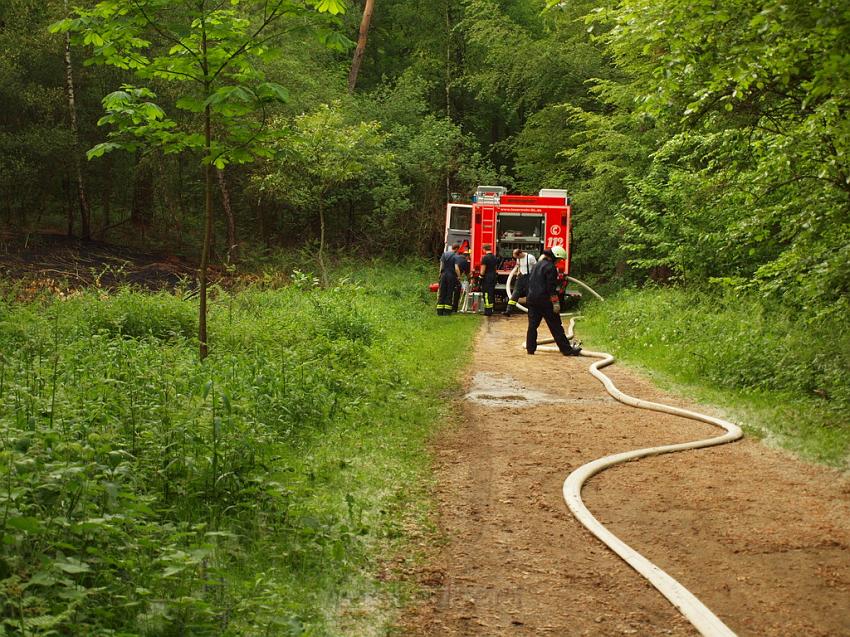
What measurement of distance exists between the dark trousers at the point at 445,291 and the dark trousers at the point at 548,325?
650cm

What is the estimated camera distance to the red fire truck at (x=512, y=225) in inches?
848

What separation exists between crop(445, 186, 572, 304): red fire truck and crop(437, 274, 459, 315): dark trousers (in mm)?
1477

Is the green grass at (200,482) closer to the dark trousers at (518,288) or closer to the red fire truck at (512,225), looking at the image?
the dark trousers at (518,288)

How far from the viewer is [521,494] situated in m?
5.76

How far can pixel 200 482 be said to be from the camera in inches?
193

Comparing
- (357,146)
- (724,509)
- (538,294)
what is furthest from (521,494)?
(357,146)

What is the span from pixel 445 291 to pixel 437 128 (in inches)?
518

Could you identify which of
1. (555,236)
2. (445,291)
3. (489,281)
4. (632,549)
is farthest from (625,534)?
(555,236)

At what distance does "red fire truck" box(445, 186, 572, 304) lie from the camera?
21.5 meters

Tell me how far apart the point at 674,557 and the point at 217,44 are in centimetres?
589

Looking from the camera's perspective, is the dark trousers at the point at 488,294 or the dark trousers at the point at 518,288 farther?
the dark trousers at the point at 488,294

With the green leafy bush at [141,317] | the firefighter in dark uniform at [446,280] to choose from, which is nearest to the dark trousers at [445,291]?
the firefighter in dark uniform at [446,280]

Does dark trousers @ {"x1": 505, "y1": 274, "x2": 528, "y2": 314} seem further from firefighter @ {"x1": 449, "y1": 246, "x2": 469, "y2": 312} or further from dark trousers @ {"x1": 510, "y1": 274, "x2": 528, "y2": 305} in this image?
firefighter @ {"x1": 449, "y1": 246, "x2": 469, "y2": 312}

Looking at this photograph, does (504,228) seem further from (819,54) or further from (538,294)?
(819,54)
